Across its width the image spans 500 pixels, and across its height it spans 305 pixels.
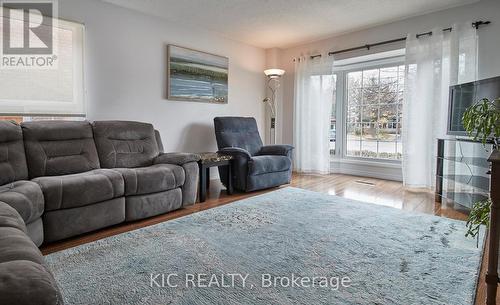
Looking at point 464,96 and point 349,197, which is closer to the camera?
point 464,96

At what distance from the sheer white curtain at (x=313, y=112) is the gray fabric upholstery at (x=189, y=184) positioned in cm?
257

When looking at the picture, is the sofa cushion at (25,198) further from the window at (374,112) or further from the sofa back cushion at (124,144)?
the window at (374,112)

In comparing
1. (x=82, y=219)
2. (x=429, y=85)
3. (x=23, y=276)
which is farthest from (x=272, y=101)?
(x=23, y=276)

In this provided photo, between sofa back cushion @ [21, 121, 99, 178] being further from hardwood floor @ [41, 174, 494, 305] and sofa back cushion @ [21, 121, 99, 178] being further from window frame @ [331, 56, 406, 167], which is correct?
window frame @ [331, 56, 406, 167]

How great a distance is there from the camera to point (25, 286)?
77cm

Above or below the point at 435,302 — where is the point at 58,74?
above

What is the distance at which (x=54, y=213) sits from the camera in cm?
208

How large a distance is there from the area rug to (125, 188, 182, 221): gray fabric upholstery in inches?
10.1

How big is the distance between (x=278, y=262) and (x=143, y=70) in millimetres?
3124

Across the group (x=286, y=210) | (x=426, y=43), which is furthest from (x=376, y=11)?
(x=286, y=210)

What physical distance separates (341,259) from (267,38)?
3.99 metres

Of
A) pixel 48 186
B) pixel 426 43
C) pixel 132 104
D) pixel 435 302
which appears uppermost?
pixel 426 43

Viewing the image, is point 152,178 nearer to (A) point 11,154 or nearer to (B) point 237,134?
(A) point 11,154

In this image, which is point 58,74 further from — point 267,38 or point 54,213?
point 267,38
